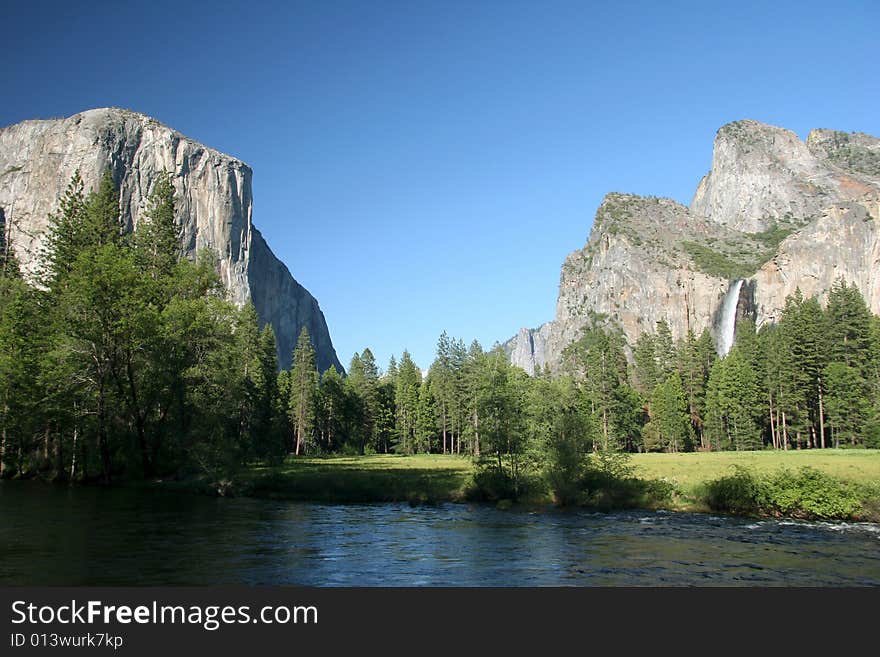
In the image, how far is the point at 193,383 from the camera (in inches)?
1614

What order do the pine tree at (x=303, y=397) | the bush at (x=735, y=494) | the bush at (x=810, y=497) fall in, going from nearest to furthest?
the bush at (x=810, y=497) < the bush at (x=735, y=494) < the pine tree at (x=303, y=397)

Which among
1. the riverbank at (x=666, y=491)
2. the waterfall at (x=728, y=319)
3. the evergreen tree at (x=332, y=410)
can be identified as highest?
the waterfall at (x=728, y=319)

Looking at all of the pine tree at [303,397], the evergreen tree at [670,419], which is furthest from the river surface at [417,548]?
the pine tree at [303,397]

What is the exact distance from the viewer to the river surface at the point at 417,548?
14.7 m

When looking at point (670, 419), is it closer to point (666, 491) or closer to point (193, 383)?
point (666, 491)

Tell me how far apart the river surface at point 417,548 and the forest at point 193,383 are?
728 centimetres

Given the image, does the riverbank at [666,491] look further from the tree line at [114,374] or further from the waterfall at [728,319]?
the waterfall at [728,319]

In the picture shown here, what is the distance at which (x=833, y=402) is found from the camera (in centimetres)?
7294

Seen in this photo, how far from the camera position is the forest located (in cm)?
3541

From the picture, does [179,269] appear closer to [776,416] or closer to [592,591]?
[592,591]

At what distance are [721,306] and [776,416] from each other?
11758cm

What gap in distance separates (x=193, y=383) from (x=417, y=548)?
1070 inches

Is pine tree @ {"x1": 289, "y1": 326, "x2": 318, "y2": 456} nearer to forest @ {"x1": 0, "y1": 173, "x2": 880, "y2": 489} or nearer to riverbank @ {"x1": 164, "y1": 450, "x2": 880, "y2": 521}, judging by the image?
forest @ {"x1": 0, "y1": 173, "x2": 880, "y2": 489}

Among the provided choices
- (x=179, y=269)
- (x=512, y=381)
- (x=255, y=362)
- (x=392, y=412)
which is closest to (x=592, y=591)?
(x=512, y=381)
